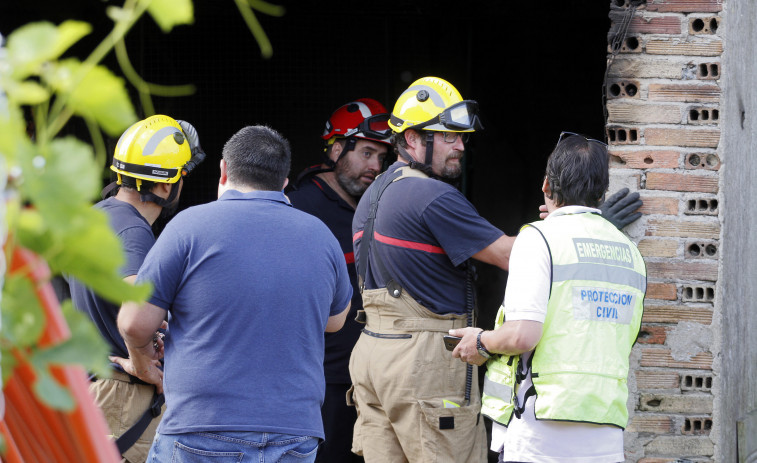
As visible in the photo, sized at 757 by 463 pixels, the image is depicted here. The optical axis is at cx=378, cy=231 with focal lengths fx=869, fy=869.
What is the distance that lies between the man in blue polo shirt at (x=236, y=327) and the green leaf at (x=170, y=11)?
1901 mm

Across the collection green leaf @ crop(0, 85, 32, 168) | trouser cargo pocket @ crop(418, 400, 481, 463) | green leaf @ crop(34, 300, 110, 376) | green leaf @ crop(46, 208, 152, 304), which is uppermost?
green leaf @ crop(0, 85, 32, 168)

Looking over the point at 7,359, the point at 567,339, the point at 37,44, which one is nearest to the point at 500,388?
the point at 567,339

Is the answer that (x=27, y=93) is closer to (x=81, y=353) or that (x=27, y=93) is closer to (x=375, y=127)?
(x=81, y=353)

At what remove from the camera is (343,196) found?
4.88 metres

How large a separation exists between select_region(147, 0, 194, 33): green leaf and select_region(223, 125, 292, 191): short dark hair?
6.82 feet

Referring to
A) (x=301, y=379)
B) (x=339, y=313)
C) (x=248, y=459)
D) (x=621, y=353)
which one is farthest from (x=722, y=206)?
(x=248, y=459)

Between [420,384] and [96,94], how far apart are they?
2.92 metres

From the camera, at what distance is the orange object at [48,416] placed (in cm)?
82

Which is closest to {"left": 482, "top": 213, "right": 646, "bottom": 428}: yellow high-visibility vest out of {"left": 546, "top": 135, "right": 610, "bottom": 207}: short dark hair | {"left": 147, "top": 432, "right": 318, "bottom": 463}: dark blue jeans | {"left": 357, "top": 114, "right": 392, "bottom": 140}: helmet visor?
{"left": 546, "top": 135, "right": 610, "bottom": 207}: short dark hair

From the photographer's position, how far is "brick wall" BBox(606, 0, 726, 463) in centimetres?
364

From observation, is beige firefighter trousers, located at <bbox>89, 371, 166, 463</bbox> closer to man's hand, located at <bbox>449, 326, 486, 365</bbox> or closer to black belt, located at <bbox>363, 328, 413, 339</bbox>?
black belt, located at <bbox>363, 328, 413, 339</bbox>

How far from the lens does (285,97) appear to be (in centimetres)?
633

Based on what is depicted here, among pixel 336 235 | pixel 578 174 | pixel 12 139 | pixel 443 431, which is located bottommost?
pixel 443 431

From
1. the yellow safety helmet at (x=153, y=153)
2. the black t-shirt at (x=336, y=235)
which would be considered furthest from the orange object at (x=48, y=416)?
the black t-shirt at (x=336, y=235)
